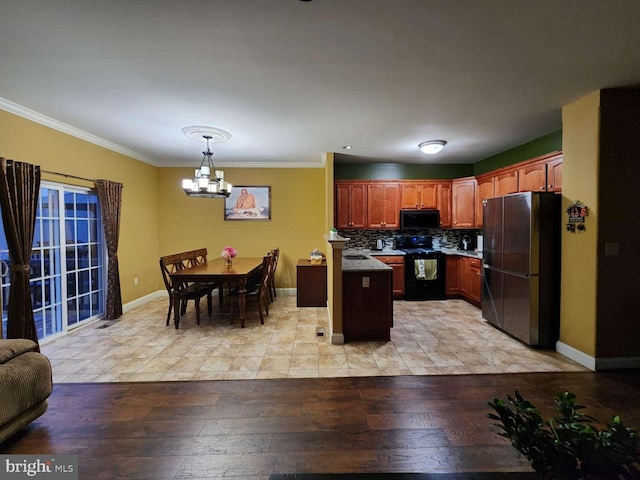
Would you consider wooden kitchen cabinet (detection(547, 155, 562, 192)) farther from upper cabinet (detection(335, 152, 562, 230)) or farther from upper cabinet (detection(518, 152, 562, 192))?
upper cabinet (detection(335, 152, 562, 230))

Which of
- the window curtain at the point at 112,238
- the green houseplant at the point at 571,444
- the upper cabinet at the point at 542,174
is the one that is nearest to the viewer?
the green houseplant at the point at 571,444

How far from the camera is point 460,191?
5.14 meters

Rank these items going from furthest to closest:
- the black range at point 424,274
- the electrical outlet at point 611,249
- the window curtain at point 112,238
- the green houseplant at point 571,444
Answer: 1. the black range at point 424,274
2. the window curtain at point 112,238
3. the electrical outlet at point 611,249
4. the green houseplant at point 571,444

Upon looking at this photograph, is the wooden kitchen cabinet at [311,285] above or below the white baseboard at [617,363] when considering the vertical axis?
above

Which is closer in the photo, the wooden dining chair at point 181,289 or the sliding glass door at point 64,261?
the sliding glass door at point 64,261

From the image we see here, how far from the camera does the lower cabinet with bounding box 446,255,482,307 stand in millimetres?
4531

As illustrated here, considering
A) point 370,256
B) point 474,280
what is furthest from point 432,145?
point 474,280

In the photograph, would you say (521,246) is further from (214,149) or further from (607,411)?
(214,149)

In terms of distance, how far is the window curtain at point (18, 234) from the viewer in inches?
104

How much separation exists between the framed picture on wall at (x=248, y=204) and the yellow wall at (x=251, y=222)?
88 millimetres

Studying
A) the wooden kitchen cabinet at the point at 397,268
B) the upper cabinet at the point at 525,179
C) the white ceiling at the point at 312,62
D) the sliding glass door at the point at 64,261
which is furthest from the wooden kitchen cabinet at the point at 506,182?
the sliding glass door at the point at 64,261

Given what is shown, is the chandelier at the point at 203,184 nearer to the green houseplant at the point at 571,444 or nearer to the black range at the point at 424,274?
the black range at the point at 424,274

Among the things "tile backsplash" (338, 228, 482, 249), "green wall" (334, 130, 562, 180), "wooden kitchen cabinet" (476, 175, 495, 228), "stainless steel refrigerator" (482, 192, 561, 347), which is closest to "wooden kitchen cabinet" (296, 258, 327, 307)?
"tile backsplash" (338, 228, 482, 249)

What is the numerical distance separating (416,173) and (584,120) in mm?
2849
